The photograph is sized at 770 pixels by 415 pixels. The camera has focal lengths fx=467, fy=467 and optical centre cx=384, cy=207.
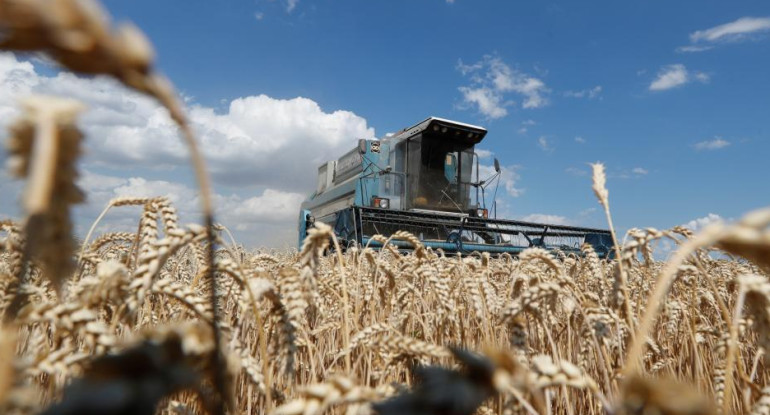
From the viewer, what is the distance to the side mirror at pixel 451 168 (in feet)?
40.4

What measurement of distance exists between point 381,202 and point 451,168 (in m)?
2.21

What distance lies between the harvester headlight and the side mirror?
1867 mm

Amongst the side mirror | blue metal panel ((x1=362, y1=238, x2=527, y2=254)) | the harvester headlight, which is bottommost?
blue metal panel ((x1=362, y1=238, x2=527, y2=254))

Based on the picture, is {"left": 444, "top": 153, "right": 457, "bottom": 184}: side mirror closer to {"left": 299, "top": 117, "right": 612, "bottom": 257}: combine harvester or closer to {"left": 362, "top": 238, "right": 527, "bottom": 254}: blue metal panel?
{"left": 299, "top": 117, "right": 612, "bottom": 257}: combine harvester

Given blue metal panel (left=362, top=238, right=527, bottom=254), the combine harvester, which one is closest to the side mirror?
the combine harvester

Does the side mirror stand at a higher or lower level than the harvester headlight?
higher

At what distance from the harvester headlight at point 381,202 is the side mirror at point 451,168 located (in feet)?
6.13

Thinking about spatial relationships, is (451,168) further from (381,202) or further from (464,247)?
(464,247)

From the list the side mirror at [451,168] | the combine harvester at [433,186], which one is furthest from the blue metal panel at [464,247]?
the side mirror at [451,168]

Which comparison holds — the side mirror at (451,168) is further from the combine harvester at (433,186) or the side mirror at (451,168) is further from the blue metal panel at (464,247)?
the blue metal panel at (464,247)

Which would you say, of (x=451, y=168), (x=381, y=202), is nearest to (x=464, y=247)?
(x=381, y=202)

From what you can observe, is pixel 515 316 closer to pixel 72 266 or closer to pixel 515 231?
pixel 72 266

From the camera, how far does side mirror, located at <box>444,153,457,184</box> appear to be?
40.4 feet

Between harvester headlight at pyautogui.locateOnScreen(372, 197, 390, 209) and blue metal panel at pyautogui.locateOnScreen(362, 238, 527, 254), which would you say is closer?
blue metal panel at pyautogui.locateOnScreen(362, 238, 527, 254)
